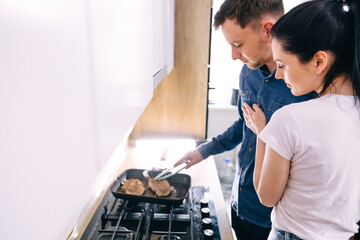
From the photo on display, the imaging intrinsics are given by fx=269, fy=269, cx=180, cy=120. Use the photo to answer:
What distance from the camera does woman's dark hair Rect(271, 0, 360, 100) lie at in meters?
0.73

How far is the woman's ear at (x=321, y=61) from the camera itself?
0.73 m

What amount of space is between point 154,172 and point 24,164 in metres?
1.21

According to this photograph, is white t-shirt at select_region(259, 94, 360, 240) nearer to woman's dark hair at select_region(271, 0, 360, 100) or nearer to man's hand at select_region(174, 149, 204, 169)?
woman's dark hair at select_region(271, 0, 360, 100)

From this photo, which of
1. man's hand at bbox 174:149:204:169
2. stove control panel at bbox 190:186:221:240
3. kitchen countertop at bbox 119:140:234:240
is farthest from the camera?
man's hand at bbox 174:149:204:169

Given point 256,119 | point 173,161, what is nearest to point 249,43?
point 256,119

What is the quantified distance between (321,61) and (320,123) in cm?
18

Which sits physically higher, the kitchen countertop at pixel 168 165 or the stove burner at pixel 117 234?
the stove burner at pixel 117 234

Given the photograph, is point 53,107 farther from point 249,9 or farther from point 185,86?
point 185,86

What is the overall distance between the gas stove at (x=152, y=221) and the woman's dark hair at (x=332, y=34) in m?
0.71

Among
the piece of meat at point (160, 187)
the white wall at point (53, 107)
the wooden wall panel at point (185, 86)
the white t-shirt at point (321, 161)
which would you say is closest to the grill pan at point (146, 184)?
the piece of meat at point (160, 187)

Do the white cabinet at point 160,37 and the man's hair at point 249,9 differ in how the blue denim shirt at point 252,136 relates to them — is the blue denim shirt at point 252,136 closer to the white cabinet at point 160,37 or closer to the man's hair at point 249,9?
the man's hair at point 249,9

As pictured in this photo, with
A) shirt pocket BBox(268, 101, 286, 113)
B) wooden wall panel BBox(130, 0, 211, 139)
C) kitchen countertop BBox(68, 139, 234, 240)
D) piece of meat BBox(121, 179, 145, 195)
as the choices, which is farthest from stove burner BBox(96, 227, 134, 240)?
wooden wall panel BBox(130, 0, 211, 139)

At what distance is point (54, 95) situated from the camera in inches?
12.1

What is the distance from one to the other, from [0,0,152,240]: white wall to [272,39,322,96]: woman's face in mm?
509
